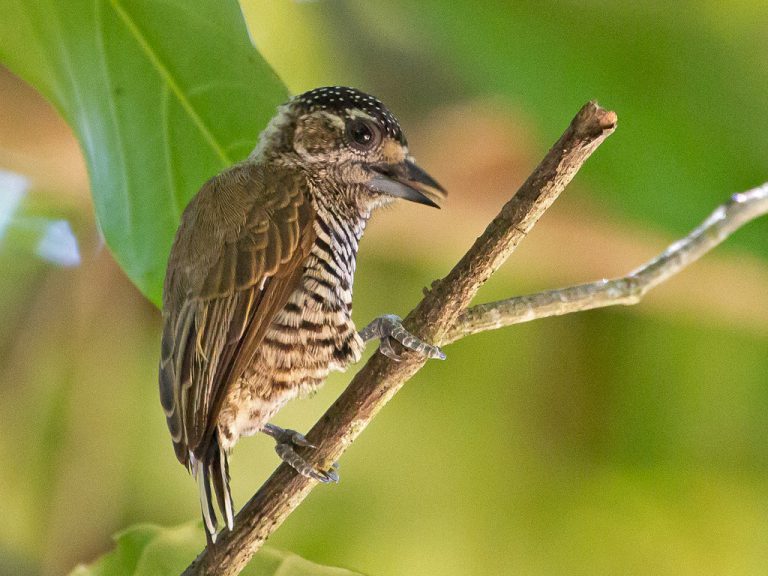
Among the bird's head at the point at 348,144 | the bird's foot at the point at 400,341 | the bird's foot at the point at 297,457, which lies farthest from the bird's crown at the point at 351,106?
the bird's foot at the point at 297,457

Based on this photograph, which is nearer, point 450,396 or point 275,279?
point 275,279

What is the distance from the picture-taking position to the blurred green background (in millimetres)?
2406

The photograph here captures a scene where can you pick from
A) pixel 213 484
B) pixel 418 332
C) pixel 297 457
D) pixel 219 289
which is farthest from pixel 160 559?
pixel 418 332

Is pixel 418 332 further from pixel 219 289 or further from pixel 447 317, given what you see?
pixel 219 289

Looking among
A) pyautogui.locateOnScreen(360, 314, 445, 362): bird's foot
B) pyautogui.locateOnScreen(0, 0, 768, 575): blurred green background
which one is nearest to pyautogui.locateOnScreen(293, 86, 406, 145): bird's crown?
pyautogui.locateOnScreen(360, 314, 445, 362): bird's foot

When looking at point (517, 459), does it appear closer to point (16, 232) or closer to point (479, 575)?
point (479, 575)

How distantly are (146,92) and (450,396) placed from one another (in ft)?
5.05

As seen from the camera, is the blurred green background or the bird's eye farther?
the blurred green background

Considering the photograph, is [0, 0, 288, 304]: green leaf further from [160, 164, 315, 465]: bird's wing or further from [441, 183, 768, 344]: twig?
[441, 183, 768, 344]: twig

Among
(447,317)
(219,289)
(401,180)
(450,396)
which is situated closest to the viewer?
(447,317)

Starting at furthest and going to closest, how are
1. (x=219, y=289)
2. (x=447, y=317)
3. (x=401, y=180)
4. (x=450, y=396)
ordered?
(x=450, y=396), (x=401, y=180), (x=219, y=289), (x=447, y=317)

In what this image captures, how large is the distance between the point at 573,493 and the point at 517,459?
18 cm

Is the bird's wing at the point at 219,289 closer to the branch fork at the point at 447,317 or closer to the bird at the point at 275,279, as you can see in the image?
the bird at the point at 275,279

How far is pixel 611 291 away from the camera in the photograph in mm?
1312
